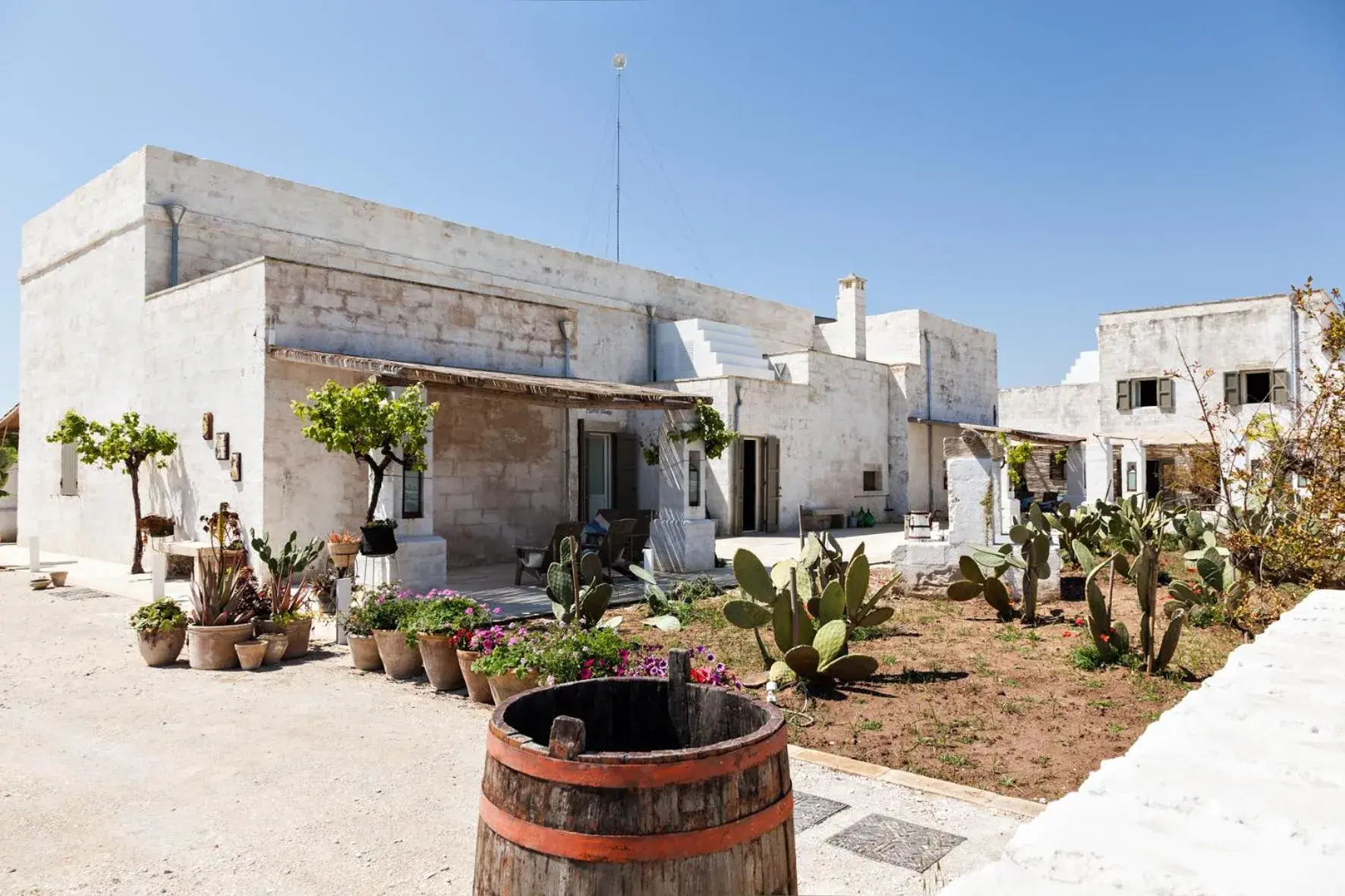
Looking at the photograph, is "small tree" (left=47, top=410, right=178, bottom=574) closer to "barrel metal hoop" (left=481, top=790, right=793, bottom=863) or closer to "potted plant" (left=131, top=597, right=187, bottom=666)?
"potted plant" (left=131, top=597, right=187, bottom=666)

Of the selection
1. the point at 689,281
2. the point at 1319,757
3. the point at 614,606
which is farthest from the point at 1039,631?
the point at 689,281

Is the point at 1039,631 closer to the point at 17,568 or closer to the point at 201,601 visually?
the point at 201,601

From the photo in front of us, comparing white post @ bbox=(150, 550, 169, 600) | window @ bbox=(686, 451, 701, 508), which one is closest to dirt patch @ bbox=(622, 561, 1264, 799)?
window @ bbox=(686, 451, 701, 508)

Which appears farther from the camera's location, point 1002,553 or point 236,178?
point 236,178

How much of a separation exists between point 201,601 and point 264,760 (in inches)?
106

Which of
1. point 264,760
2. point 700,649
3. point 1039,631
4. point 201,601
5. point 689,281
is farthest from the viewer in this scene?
point 689,281

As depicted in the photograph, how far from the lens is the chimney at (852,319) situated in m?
24.5

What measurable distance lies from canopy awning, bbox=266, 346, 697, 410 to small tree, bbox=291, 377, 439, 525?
0.35 m

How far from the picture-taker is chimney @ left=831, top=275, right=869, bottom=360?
24.5 m

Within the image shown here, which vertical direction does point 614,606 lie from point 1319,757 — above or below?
below

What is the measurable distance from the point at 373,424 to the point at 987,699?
19.4 ft

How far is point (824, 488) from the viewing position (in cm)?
2005

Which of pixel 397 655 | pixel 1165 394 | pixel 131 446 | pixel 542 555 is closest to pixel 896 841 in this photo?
pixel 397 655

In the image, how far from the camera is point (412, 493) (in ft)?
29.5
